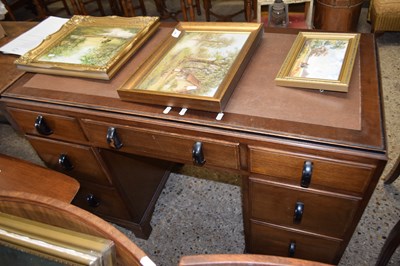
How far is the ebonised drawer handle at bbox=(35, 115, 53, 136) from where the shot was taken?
1.13 metres

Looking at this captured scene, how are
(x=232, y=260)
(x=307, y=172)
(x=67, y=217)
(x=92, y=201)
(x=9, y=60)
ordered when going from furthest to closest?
(x=92, y=201) < (x=9, y=60) < (x=307, y=172) < (x=67, y=217) < (x=232, y=260)

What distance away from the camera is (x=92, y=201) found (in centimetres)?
149

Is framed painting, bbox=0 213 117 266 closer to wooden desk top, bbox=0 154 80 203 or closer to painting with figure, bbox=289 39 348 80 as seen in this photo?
wooden desk top, bbox=0 154 80 203

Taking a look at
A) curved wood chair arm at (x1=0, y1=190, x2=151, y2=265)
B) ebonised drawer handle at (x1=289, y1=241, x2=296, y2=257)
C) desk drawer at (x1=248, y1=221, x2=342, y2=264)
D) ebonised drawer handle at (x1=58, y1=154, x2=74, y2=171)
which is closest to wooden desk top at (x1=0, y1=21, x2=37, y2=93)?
ebonised drawer handle at (x1=58, y1=154, x2=74, y2=171)

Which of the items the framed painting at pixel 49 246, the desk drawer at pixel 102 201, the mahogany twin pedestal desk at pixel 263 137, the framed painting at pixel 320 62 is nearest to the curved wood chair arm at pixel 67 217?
the framed painting at pixel 49 246

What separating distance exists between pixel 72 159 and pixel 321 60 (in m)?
1.00

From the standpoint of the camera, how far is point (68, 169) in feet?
4.46

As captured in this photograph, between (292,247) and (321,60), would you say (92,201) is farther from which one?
(321,60)

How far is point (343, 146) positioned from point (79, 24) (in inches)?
47.4

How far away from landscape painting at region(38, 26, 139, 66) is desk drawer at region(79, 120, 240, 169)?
0.81 ft

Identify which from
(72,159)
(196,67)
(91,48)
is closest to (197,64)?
(196,67)

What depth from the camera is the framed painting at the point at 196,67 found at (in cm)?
92

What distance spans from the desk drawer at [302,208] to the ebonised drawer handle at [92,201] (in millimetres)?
762

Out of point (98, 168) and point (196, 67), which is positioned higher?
point (196, 67)
